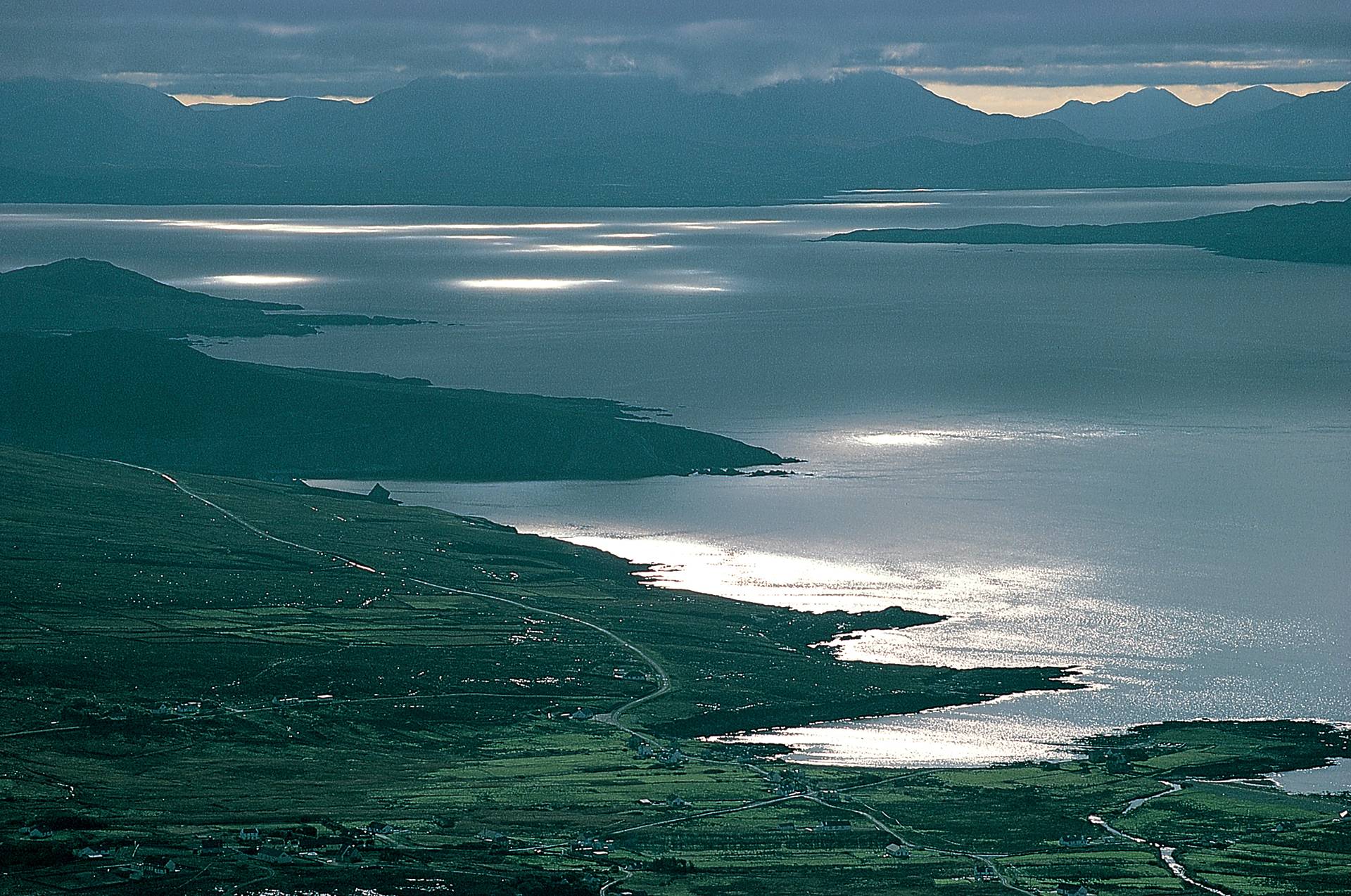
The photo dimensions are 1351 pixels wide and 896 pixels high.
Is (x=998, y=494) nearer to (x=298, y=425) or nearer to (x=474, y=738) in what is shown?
(x=298, y=425)

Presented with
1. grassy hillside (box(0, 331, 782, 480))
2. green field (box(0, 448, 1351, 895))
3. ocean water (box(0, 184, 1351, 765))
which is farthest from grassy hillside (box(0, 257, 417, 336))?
green field (box(0, 448, 1351, 895))

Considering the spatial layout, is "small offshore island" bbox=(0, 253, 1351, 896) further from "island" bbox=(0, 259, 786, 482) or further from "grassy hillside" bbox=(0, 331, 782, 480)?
"grassy hillside" bbox=(0, 331, 782, 480)

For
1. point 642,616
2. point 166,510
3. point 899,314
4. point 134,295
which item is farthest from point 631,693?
point 899,314

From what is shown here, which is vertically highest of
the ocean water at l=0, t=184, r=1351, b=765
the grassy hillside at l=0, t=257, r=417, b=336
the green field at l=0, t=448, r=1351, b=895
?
the grassy hillside at l=0, t=257, r=417, b=336

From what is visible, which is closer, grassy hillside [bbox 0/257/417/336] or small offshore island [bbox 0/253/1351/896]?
small offshore island [bbox 0/253/1351/896]

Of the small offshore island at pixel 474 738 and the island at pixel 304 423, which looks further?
the island at pixel 304 423


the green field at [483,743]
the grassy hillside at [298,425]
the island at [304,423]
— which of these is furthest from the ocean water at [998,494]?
the grassy hillside at [298,425]

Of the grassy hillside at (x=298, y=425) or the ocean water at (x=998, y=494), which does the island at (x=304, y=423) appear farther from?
the ocean water at (x=998, y=494)
